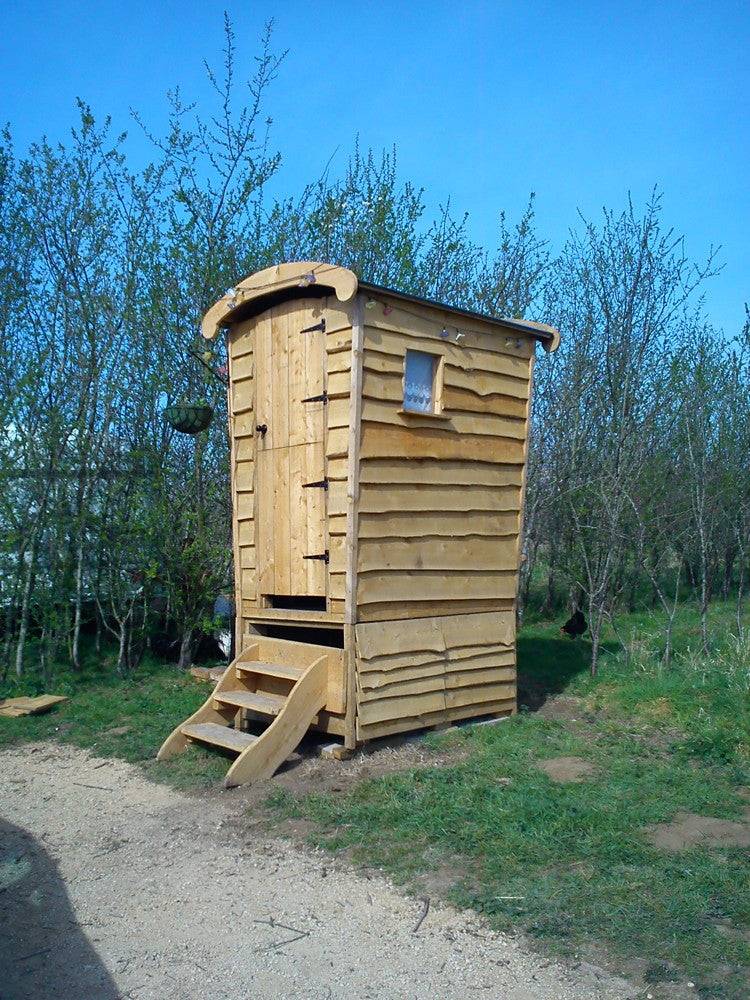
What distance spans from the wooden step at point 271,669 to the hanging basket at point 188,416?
2.97 metres

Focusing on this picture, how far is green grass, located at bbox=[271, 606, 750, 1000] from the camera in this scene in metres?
4.00

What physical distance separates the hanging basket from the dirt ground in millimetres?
4504

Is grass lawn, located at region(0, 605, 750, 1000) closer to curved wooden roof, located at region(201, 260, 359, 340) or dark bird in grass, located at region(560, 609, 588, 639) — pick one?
dark bird in grass, located at region(560, 609, 588, 639)

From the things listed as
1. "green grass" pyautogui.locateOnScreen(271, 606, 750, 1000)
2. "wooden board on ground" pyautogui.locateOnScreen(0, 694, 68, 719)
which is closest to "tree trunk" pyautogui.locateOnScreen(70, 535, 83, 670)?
"wooden board on ground" pyautogui.locateOnScreen(0, 694, 68, 719)

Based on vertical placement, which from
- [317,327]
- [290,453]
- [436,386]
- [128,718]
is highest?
[317,327]

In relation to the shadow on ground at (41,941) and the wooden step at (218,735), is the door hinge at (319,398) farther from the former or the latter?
the shadow on ground at (41,941)

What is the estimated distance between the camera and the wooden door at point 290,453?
23.9 ft

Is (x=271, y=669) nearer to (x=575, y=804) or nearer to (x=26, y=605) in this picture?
(x=575, y=804)

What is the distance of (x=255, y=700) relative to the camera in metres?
7.24

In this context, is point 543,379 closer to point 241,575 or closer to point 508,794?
point 241,575

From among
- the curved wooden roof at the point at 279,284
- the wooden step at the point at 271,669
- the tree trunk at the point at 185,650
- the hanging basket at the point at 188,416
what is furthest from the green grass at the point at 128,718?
the curved wooden roof at the point at 279,284

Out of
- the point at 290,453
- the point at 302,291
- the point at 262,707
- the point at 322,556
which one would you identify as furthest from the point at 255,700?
the point at 302,291

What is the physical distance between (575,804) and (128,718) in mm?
4865

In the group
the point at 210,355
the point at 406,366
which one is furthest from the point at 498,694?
the point at 210,355
